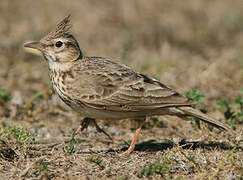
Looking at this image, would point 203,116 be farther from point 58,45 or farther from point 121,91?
point 58,45

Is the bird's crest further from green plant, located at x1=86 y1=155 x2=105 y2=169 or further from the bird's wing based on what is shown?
green plant, located at x1=86 y1=155 x2=105 y2=169

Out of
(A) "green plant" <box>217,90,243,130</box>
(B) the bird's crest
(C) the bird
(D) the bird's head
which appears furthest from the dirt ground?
(B) the bird's crest

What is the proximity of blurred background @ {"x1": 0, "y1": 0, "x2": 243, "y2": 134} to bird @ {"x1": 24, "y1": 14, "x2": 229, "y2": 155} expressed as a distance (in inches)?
62.4

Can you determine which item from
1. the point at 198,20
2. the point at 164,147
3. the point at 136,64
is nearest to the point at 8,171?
the point at 164,147

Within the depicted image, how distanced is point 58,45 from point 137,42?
19.0ft

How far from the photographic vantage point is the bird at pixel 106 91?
5773 millimetres

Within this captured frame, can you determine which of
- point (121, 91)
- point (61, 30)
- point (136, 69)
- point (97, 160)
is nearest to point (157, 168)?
point (97, 160)

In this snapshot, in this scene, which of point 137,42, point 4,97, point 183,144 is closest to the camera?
point 183,144

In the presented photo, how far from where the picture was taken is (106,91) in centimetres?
591

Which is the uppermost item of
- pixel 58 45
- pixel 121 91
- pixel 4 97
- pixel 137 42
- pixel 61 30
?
pixel 61 30

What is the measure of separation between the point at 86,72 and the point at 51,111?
209 cm

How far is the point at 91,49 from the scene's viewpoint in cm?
1120

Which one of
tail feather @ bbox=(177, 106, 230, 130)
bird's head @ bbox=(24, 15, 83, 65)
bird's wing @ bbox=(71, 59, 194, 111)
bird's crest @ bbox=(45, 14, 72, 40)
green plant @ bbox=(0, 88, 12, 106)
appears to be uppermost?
bird's crest @ bbox=(45, 14, 72, 40)

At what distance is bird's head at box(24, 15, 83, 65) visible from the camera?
6.18 metres
